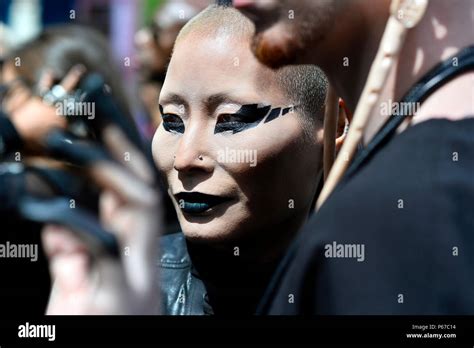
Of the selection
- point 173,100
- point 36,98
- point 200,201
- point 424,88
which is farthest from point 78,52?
point 424,88

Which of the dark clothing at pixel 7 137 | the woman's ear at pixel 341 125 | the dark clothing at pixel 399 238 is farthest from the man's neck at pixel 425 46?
the dark clothing at pixel 7 137

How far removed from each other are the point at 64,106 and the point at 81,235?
0.92m

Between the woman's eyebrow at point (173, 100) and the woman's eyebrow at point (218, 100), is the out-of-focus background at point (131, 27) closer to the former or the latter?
the woman's eyebrow at point (173, 100)

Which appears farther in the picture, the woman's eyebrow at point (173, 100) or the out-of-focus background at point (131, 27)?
the out-of-focus background at point (131, 27)

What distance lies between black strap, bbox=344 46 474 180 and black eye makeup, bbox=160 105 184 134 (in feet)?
2.63

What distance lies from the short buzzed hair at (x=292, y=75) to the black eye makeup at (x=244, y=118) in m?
0.08

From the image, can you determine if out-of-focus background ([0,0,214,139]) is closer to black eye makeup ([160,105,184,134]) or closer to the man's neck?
black eye makeup ([160,105,184,134])

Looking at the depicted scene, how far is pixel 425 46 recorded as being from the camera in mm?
1486

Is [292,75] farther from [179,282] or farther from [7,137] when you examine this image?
[7,137]

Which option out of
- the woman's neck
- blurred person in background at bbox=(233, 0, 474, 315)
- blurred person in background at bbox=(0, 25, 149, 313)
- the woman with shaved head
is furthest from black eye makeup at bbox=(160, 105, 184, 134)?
blurred person in background at bbox=(233, 0, 474, 315)

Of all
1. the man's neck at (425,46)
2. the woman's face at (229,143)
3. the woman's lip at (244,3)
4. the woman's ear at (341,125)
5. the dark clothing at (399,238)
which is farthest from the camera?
the woman's face at (229,143)

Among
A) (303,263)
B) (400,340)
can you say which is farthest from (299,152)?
(303,263)

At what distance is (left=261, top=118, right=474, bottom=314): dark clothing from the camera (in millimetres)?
1341

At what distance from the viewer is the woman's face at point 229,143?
214cm
